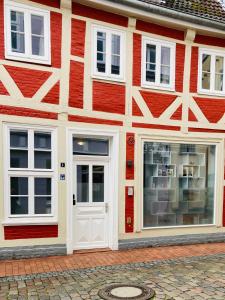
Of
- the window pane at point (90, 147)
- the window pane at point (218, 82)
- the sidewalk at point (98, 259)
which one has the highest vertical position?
the window pane at point (218, 82)

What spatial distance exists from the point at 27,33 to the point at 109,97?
2.43 m

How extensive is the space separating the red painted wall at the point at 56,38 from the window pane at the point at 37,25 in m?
0.25

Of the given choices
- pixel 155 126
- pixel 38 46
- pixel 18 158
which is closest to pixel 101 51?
pixel 38 46

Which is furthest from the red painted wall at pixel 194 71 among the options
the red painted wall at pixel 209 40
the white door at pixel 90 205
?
the white door at pixel 90 205

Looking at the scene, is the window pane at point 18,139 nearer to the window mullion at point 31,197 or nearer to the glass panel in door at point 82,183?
the window mullion at point 31,197

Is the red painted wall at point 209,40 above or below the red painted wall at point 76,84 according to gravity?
above

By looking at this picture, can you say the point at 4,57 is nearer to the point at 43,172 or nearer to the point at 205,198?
the point at 43,172

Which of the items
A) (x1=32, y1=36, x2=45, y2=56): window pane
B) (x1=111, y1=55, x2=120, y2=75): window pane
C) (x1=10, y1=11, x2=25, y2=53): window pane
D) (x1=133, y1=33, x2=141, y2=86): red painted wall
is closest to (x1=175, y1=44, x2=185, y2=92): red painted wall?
Answer: (x1=133, y1=33, x2=141, y2=86): red painted wall

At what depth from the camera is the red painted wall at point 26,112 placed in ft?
22.6

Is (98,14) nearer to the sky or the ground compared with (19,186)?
nearer to the sky

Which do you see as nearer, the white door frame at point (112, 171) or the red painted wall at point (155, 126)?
the white door frame at point (112, 171)

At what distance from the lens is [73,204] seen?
7.68m

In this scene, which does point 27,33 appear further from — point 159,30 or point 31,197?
point 31,197

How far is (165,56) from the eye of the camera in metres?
8.60
